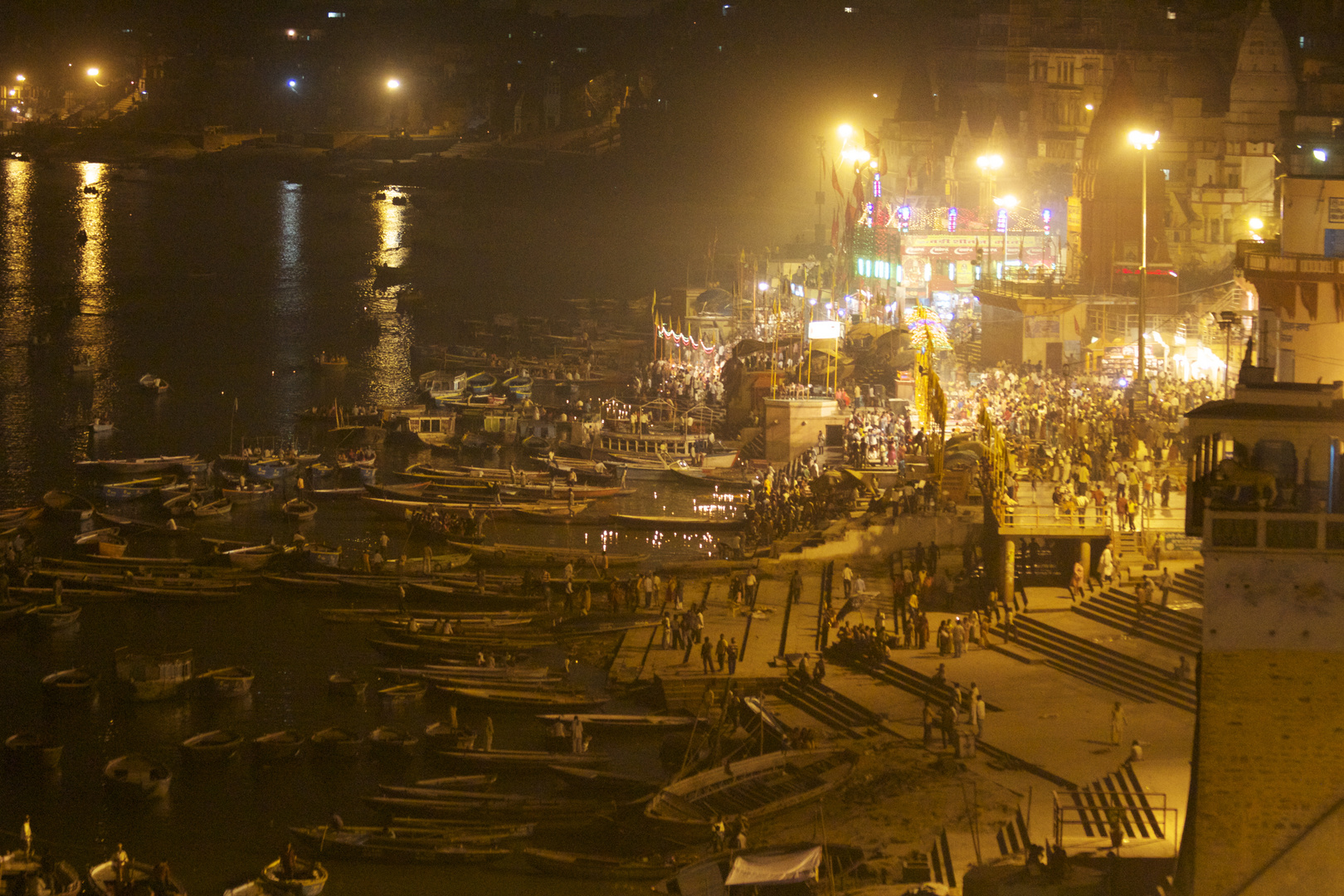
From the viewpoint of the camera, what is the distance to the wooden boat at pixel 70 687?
84.4ft

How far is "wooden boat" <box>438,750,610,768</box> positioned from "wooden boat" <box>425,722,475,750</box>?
0.66 feet

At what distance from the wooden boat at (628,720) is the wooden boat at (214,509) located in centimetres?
1983

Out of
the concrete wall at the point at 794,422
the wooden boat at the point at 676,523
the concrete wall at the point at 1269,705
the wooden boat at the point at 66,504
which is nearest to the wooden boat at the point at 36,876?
the concrete wall at the point at 1269,705

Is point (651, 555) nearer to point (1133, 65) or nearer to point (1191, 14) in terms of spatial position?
point (1133, 65)

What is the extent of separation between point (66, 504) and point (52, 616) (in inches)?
430

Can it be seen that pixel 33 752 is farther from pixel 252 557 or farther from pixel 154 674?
pixel 252 557

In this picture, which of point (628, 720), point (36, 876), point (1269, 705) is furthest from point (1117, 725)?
point (36, 876)

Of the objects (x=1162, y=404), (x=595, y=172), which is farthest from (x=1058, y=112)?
(x=595, y=172)

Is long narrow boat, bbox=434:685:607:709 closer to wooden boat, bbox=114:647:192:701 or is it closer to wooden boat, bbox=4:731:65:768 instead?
wooden boat, bbox=114:647:192:701

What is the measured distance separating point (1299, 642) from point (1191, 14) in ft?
174

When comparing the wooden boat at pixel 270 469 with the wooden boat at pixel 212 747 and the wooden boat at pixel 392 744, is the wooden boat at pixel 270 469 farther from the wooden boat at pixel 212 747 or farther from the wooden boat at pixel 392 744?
the wooden boat at pixel 392 744

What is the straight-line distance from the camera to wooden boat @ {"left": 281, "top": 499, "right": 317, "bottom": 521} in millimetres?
38562

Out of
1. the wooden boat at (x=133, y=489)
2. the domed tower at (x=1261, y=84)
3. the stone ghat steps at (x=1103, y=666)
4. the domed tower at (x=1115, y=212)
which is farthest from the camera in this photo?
the domed tower at (x=1261, y=84)

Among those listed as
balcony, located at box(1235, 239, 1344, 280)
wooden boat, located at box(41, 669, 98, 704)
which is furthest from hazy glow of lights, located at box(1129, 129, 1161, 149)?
wooden boat, located at box(41, 669, 98, 704)
